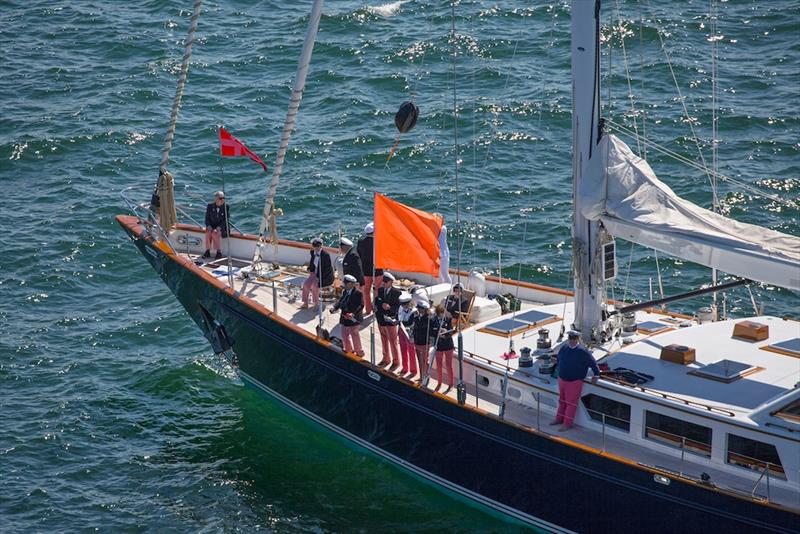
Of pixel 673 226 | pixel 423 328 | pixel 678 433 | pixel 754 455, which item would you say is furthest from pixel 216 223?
pixel 754 455

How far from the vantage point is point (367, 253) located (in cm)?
2394

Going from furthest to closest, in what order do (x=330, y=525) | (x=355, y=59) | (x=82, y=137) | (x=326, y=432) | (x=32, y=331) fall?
(x=355, y=59), (x=82, y=137), (x=32, y=331), (x=326, y=432), (x=330, y=525)

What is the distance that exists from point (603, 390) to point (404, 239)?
4.56 meters

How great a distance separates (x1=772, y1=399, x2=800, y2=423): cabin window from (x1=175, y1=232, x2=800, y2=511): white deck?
156mm

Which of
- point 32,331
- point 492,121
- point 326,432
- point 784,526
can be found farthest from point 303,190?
point 784,526

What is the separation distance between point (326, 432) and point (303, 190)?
1204 centimetres

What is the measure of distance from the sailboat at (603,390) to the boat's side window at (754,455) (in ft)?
0.07

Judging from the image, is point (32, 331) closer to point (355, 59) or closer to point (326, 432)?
point (326, 432)

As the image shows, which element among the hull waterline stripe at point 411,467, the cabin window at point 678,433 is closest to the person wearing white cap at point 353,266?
the hull waterline stripe at point 411,467

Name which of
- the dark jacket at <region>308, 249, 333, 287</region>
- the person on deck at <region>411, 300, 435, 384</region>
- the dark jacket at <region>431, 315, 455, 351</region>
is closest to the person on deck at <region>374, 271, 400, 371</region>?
the person on deck at <region>411, 300, 435, 384</region>

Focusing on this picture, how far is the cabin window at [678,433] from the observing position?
1870 centimetres

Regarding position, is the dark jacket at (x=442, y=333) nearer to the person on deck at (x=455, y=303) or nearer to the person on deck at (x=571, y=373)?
the person on deck at (x=455, y=303)

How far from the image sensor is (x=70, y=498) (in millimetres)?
22984

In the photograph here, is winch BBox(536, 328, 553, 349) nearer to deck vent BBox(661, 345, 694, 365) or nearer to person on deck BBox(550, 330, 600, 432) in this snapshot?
person on deck BBox(550, 330, 600, 432)
